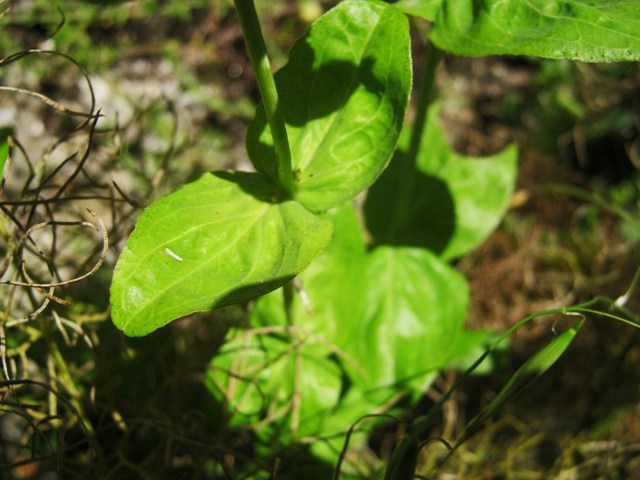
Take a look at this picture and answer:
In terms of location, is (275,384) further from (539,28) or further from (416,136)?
(539,28)

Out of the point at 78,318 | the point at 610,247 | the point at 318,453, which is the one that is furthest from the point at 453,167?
the point at 78,318

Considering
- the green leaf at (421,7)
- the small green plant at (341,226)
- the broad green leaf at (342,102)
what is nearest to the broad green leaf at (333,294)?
the small green plant at (341,226)

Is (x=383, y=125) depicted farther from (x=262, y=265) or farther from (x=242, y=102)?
(x=242, y=102)

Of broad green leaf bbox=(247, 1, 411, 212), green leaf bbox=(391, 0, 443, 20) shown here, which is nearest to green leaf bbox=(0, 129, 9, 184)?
broad green leaf bbox=(247, 1, 411, 212)

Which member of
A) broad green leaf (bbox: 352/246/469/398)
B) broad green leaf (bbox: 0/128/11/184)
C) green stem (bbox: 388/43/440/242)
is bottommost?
broad green leaf (bbox: 352/246/469/398)

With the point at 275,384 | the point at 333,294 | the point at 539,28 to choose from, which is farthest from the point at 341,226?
the point at 539,28

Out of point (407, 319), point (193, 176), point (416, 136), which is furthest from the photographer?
point (193, 176)

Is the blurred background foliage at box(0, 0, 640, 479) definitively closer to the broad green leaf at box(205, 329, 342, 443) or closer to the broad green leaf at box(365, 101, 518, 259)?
the broad green leaf at box(205, 329, 342, 443)
